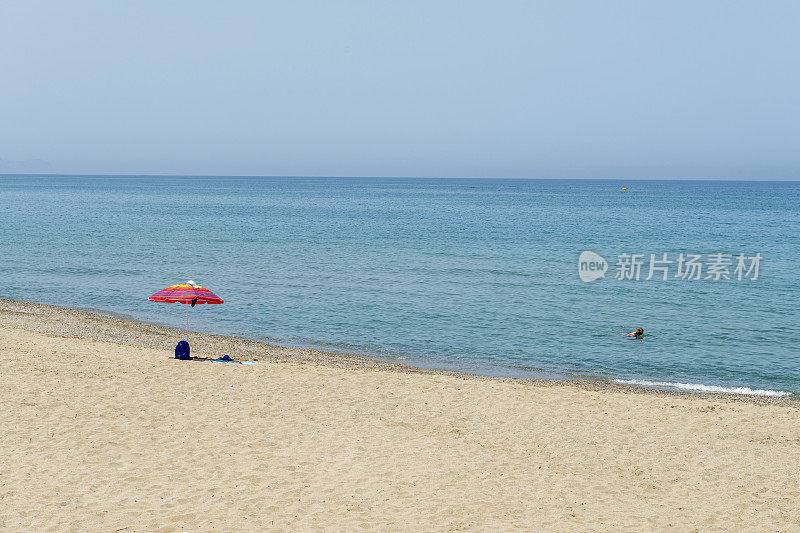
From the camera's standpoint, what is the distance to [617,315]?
97.2 ft

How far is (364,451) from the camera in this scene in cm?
1209

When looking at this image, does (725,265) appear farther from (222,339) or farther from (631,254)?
(222,339)

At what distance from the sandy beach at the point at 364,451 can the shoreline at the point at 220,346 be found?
660 mm

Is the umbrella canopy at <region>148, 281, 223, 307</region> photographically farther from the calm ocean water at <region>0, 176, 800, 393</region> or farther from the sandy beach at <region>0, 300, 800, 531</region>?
the calm ocean water at <region>0, 176, 800, 393</region>

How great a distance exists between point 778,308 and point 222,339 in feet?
79.5

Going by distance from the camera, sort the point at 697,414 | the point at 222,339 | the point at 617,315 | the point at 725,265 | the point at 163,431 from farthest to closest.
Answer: the point at 725,265
the point at 617,315
the point at 222,339
the point at 697,414
the point at 163,431

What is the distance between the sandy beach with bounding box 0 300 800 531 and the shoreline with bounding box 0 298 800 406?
66 cm

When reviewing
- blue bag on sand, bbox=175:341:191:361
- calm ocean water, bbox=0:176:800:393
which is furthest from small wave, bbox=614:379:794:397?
blue bag on sand, bbox=175:341:191:361

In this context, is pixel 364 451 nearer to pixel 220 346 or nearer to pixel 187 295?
pixel 187 295

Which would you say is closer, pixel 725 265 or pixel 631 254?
pixel 725 265

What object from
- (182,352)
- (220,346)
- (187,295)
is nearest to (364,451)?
(182,352)

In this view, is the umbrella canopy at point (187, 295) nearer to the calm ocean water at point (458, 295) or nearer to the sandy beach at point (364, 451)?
the sandy beach at point (364, 451)

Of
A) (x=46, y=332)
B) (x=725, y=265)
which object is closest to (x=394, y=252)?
(x=725, y=265)

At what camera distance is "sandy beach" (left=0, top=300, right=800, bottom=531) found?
31.2 feet
